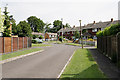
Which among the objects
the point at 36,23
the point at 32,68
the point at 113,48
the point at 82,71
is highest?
the point at 36,23

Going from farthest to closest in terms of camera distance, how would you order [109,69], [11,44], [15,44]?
[15,44]
[11,44]
[109,69]

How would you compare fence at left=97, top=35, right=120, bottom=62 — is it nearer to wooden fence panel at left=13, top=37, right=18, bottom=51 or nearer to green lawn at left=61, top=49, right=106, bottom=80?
green lawn at left=61, top=49, right=106, bottom=80

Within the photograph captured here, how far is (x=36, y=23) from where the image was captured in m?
92.2

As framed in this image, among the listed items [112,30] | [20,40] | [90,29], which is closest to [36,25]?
[90,29]

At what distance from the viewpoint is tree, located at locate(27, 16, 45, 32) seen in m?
92.6

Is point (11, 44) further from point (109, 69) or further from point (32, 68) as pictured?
point (109, 69)

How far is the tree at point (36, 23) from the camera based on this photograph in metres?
92.6

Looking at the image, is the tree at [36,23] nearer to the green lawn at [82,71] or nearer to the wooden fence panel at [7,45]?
the wooden fence panel at [7,45]

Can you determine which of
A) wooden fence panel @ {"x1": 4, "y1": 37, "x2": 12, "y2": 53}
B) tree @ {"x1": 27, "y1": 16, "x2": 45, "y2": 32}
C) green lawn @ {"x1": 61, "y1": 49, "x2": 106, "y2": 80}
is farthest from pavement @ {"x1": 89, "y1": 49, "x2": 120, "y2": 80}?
tree @ {"x1": 27, "y1": 16, "x2": 45, "y2": 32}

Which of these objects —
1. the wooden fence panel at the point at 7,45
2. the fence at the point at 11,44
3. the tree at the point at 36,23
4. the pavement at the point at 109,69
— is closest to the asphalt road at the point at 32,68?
the pavement at the point at 109,69

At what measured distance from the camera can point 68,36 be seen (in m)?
69.4

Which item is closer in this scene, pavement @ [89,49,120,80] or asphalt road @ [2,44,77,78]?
pavement @ [89,49,120,80]

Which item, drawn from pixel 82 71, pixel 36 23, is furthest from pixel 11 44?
pixel 36 23

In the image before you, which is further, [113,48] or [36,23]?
[36,23]
